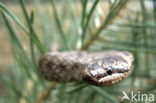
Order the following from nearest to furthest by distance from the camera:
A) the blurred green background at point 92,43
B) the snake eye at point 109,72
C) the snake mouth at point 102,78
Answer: the snake mouth at point 102,78
the snake eye at point 109,72
the blurred green background at point 92,43

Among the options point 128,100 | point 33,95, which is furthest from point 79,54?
point 128,100

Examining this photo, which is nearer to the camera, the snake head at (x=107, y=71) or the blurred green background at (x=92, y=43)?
the snake head at (x=107, y=71)

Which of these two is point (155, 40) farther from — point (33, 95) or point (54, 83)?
point (33, 95)

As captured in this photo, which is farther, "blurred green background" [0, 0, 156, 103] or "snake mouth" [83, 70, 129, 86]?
"blurred green background" [0, 0, 156, 103]

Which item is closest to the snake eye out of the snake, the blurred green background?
the snake

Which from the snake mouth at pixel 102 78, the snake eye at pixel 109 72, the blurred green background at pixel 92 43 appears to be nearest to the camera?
the snake mouth at pixel 102 78

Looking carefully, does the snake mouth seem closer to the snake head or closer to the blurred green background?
the snake head

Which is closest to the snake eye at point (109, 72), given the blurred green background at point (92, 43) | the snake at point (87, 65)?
the snake at point (87, 65)

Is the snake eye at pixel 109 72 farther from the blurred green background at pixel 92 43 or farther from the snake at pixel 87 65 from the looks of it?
the blurred green background at pixel 92 43
